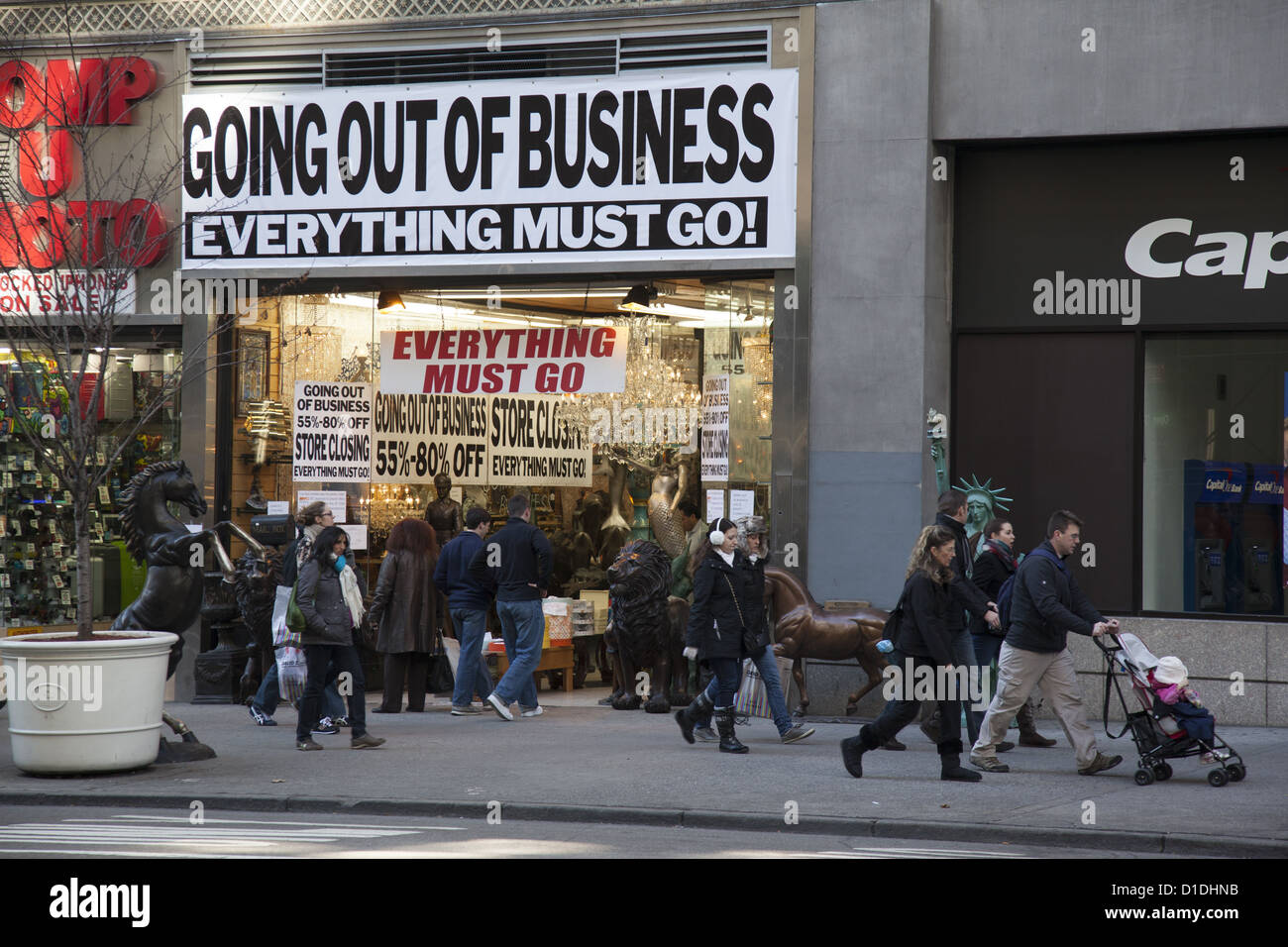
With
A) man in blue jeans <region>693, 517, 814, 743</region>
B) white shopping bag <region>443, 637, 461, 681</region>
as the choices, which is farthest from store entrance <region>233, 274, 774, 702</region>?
man in blue jeans <region>693, 517, 814, 743</region>

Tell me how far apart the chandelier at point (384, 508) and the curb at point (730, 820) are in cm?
702

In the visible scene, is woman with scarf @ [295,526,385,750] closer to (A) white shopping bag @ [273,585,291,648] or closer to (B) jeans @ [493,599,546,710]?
(A) white shopping bag @ [273,585,291,648]

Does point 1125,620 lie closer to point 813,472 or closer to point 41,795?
point 813,472

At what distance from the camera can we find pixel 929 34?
1549 centimetres

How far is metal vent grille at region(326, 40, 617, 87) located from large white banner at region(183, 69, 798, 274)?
17 centimetres

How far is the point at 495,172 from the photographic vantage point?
659 inches

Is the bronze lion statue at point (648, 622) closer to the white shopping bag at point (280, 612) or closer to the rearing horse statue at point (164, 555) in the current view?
the white shopping bag at point (280, 612)

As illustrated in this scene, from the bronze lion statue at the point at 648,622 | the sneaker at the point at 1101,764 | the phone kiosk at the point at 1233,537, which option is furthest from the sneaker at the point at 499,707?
the phone kiosk at the point at 1233,537

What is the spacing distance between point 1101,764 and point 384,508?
910cm

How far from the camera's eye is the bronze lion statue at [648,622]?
15.8 metres

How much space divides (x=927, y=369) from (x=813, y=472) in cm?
145

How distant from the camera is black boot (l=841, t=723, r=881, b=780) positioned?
37.8ft

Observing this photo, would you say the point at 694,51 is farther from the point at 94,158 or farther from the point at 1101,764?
the point at 1101,764
